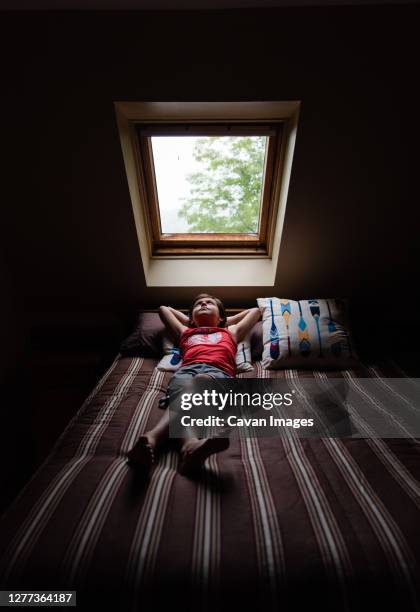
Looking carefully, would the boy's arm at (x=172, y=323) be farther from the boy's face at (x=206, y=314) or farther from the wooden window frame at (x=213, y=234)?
the wooden window frame at (x=213, y=234)

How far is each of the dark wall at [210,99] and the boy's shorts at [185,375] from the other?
2.82 ft

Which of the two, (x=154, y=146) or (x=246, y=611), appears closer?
(x=246, y=611)

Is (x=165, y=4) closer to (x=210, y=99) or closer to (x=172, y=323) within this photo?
(x=210, y=99)

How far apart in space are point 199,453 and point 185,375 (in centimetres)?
47

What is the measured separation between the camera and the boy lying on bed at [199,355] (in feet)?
3.20

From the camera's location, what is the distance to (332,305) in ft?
6.21

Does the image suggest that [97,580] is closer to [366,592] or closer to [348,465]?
[366,592]

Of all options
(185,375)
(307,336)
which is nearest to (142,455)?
(185,375)

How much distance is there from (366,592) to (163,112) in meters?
1.93

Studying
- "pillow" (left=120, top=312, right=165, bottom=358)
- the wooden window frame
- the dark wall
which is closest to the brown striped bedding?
"pillow" (left=120, top=312, right=165, bottom=358)

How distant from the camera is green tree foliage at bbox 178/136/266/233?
183 cm

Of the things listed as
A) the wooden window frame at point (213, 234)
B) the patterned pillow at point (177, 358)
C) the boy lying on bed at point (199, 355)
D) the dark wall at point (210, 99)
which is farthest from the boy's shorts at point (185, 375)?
the wooden window frame at point (213, 234)

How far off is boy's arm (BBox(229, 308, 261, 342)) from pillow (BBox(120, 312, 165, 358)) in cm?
45

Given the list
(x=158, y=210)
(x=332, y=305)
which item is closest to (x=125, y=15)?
(x=158, y=210)
